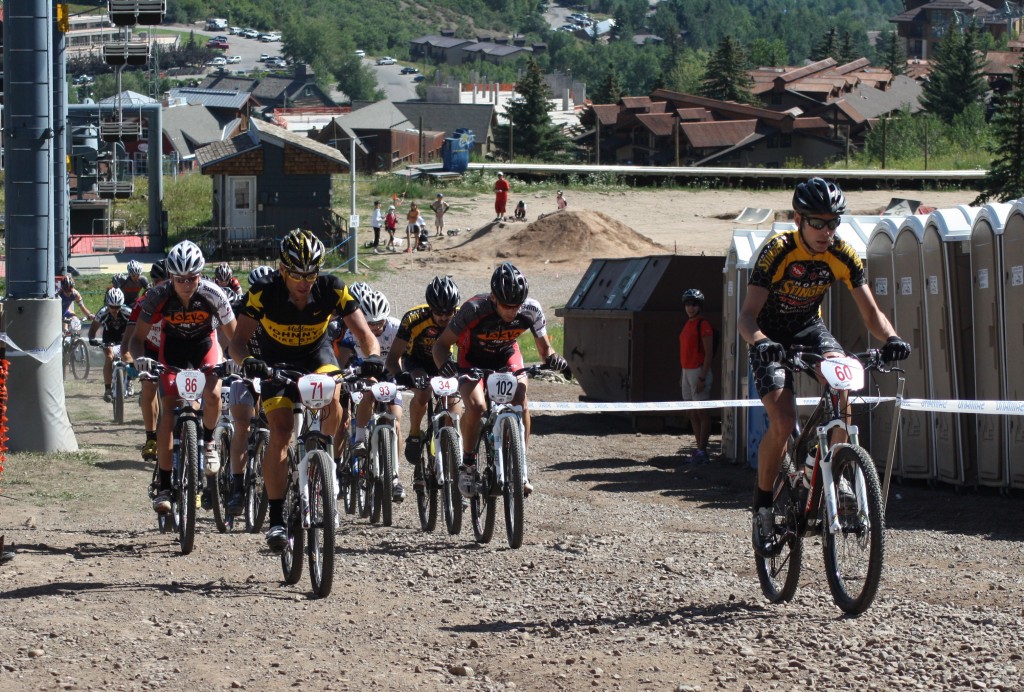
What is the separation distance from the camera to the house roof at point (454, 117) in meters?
106

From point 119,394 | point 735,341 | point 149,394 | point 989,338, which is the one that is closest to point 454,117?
point 119,394

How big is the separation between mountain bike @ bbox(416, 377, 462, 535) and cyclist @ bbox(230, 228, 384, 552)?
141cm

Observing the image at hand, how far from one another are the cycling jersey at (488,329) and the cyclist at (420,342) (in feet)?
1.76

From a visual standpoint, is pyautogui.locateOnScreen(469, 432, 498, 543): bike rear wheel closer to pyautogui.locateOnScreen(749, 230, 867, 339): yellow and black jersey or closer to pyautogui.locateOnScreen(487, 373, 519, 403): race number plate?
pyautogui.locateOnScreen(487, 373, 519, 403): race number plate

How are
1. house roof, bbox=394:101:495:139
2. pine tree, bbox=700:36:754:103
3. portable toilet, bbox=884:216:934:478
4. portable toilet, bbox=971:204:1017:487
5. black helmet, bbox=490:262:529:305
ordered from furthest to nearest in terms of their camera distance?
pine tree, bbox=700:36:754:103 → house roof, bbox=394:101:495:139 → portable toilet, bbox=884:216:934:478 → portable toilet, bbox=971:204:1017:487 → black helmet, bbox=490:262:529:305

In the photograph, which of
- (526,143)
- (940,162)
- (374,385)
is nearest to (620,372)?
(374,385)

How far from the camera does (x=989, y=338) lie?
1155 cm

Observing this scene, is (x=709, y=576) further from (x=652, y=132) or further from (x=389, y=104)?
(x=389, y=104)

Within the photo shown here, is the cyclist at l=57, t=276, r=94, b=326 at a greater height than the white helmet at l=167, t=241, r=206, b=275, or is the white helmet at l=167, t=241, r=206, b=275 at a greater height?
the cyclist at l=57, t=276, r=94, b=326

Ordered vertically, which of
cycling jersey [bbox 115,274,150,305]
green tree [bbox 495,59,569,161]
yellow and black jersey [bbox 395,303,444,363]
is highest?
green tree [bbox 495,59,569,161]

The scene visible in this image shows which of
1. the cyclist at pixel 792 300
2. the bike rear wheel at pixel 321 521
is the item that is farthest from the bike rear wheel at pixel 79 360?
the cyclist at pixel 792 300

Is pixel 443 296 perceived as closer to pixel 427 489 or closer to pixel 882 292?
pixel 427 489

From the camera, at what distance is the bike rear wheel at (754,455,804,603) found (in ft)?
23.2

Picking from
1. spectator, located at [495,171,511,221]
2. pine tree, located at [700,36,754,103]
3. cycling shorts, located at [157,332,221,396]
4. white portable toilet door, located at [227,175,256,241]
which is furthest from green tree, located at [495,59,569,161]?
cycling shorts, located at [157,332,221,396]
